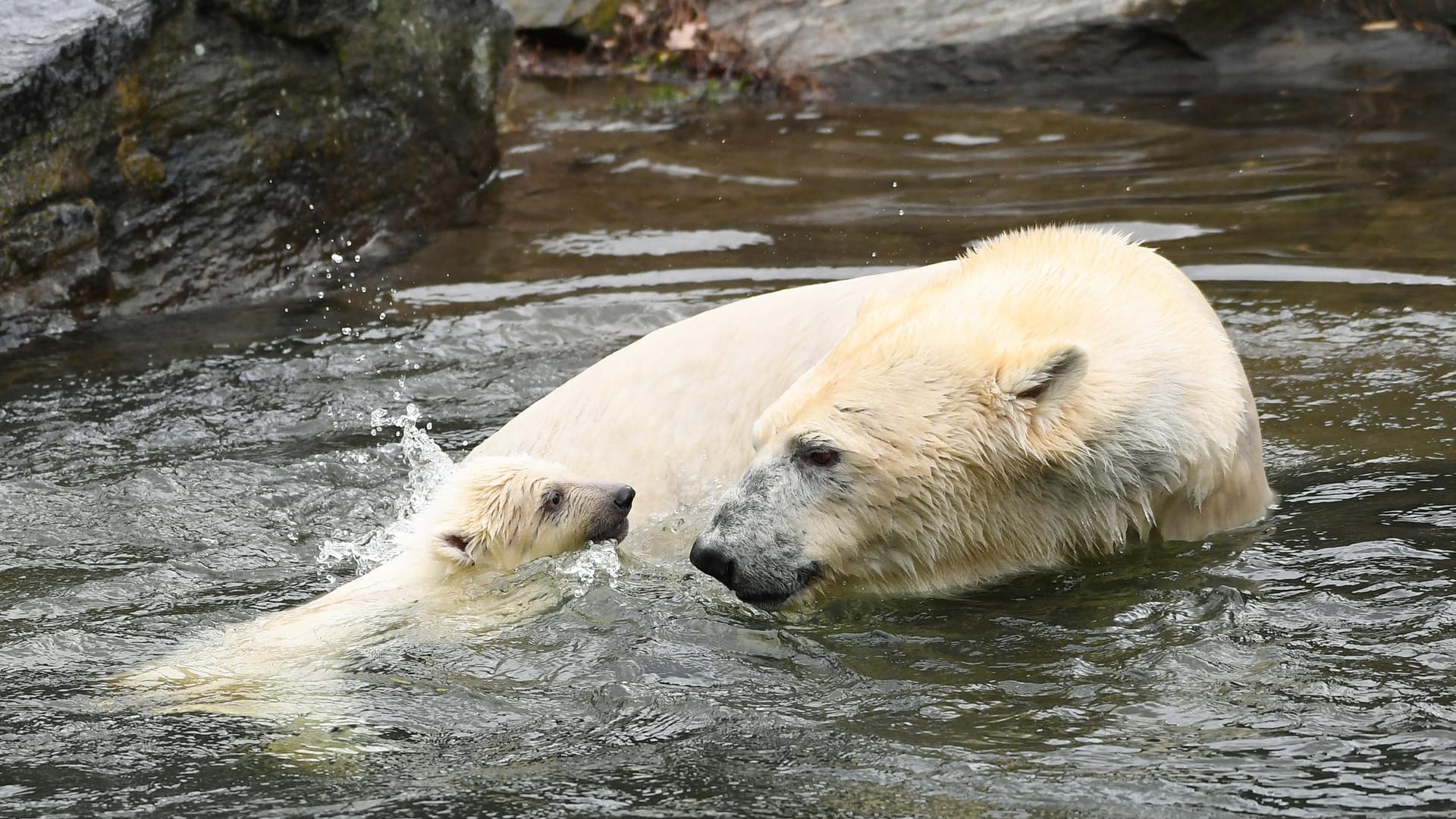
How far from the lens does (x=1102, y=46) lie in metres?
10.2

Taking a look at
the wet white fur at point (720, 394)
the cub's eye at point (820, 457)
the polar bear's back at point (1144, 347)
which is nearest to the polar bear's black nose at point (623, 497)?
the wet white fur at point (720, 394)

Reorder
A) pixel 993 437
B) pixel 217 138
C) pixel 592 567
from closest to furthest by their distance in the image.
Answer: pixel 993 437 < pixel 592 567 < pixel 217 138

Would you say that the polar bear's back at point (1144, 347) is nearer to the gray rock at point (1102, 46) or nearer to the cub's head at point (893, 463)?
the cub's head at point (893, 463)

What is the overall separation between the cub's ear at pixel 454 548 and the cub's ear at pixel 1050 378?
5.62 ft

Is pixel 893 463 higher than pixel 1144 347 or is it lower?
lower

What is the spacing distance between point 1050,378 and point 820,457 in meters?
0.56

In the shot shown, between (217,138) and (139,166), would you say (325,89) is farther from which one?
(139,166)

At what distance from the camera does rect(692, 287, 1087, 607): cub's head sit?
349 cm

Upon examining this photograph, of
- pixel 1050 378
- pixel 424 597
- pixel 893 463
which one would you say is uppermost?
pixel 1050 378

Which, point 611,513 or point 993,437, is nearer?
point 993,437

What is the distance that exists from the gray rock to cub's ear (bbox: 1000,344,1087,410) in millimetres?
7114

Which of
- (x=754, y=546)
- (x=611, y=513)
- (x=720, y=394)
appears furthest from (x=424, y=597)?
(x=754, y=546)

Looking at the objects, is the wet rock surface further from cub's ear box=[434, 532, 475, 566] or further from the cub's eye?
the cub's eye

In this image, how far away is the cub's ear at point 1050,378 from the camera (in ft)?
10.9
